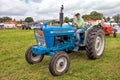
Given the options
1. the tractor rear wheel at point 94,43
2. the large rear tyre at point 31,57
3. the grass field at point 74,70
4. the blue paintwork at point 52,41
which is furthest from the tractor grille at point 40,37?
the tractor rear wheel at point 94,43

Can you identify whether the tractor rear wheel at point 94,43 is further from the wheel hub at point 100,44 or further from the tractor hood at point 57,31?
the tractor hood at point 57,31

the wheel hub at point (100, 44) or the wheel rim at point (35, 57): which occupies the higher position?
the wheel hub at point (100, 44)

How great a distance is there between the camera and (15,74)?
235 inches

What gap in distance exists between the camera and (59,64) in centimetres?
572

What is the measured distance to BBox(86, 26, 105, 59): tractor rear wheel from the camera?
6.82m

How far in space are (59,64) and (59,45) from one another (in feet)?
3.46

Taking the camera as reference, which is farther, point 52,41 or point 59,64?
point 52,41

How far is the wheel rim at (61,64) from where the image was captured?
569cm

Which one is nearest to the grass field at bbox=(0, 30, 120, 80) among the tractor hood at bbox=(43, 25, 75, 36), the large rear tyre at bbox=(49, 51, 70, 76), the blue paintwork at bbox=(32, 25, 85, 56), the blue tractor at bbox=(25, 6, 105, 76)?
the large rear tyre at bbox=(49, 51, 70, 76)

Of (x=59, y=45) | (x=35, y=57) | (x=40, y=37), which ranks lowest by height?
(x=35, y=57)

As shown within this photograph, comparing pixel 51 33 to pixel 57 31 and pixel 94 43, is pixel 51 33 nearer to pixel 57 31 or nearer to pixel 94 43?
pixel 57 31

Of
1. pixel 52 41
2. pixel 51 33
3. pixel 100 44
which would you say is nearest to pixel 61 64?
pixel 52 41

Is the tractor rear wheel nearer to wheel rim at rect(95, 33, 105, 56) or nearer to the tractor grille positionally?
wheel rim at rect(95, 33, 105, 56)

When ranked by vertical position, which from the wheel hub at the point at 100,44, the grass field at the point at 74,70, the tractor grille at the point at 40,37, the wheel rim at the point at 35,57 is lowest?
the grass field at the point at 74,70
